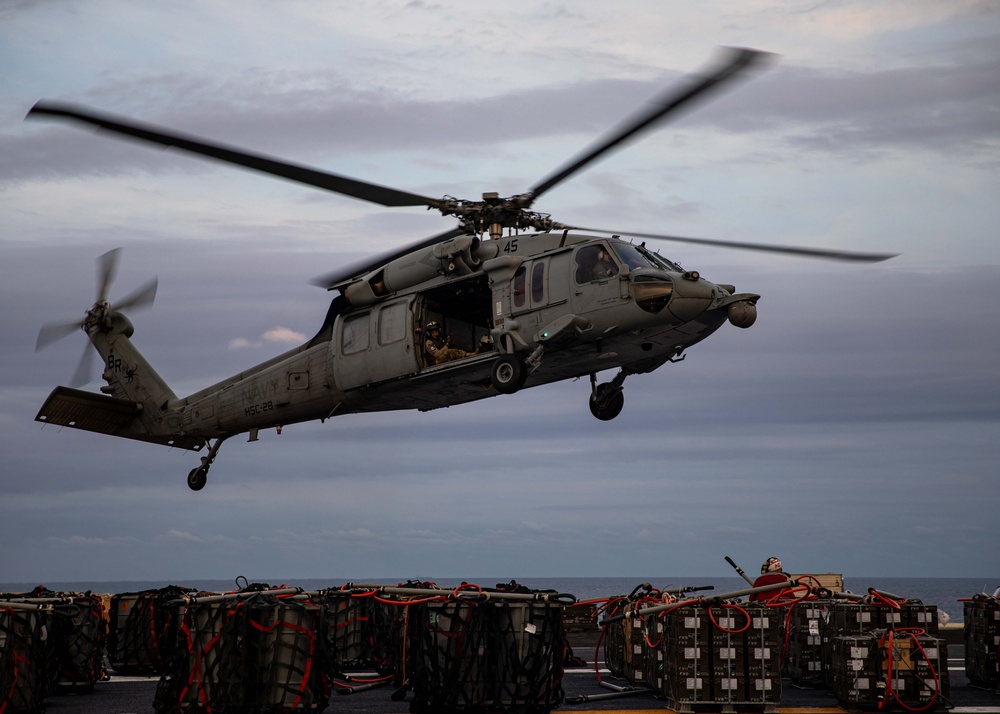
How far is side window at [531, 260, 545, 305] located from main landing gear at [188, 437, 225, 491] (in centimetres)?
905

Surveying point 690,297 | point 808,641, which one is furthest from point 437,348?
point 808,641

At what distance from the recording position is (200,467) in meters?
23.3

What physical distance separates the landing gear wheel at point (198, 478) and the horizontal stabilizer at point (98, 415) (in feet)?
2.13

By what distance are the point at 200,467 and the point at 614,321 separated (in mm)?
11152

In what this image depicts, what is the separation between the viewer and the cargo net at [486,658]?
1100 centimetres

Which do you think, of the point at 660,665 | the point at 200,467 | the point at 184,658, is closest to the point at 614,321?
the point at 660,665

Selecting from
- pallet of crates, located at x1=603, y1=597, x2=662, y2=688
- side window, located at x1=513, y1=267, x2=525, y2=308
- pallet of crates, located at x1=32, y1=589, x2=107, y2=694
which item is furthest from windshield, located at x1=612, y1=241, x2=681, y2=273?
pallet of crates, located at x1=32, y1=589, x2=107, y2=694

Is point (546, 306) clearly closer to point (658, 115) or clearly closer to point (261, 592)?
point (658, 115)

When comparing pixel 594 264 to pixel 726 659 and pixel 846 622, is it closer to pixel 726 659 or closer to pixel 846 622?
pixel 846 622

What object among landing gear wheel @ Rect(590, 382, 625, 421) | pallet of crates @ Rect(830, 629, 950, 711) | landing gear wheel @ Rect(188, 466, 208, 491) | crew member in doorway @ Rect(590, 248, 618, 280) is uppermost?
crew member in doorway @ Rect(590, 248, 618, 280)

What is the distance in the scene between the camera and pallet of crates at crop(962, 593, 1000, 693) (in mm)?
14156

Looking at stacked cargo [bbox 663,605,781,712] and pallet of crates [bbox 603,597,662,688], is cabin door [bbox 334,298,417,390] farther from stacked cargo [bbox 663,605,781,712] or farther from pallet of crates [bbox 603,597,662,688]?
stacked cargo [bbox 663,605,781,712]

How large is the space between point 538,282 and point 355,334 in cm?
432

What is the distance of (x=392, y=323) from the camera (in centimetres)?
1961
